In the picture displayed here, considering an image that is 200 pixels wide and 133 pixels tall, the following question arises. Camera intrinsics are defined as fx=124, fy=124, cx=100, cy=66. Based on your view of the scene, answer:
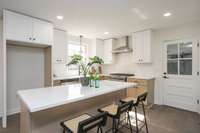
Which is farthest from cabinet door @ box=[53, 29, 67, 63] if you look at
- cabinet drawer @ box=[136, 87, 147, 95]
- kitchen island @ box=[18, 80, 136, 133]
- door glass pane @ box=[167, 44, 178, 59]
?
door glass pane @ box=[167, 44, 178, 59]

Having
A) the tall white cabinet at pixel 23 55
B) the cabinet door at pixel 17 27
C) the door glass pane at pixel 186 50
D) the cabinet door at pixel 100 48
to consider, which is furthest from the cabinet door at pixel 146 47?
the cabinet door at pixel 17 27

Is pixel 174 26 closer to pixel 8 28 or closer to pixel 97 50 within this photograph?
pixel 97 50

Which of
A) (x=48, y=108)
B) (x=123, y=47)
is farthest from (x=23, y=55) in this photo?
(x=123, y=47)

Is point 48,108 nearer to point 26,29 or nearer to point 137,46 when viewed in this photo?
point 26,29

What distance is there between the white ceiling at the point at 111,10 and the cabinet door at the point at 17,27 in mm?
175

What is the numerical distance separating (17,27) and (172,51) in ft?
14.1

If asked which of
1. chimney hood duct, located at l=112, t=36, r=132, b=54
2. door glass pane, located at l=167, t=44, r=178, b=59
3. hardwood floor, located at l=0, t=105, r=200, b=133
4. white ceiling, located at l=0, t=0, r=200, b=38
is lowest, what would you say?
hardwood floor, located at l=0, t=105, r=200, b=133

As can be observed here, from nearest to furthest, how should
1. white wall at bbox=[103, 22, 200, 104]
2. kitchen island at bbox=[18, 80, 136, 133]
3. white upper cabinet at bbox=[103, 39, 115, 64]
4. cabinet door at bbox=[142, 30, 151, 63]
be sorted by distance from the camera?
kitchen island at bbox=[18, 80, 136, 133] < white wall at bbox=[103, 22, 200, 104] < cabinet door at bbox=[142, 30, 151, 63] < white upper cabinet at bbox=[103, 39, 115, 64]

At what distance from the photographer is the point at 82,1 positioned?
7.63ft

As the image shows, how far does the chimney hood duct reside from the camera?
4745 millimetres

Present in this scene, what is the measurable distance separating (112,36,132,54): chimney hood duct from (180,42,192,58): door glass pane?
5.32ft

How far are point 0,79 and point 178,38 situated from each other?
5035 mm

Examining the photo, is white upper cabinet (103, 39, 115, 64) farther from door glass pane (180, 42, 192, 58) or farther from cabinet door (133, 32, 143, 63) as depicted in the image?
door glass pane (180, 42, 192, 58)

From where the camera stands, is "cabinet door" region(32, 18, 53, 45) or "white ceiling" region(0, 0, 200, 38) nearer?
"white ceiling" region(0, 0, 200, 38)
